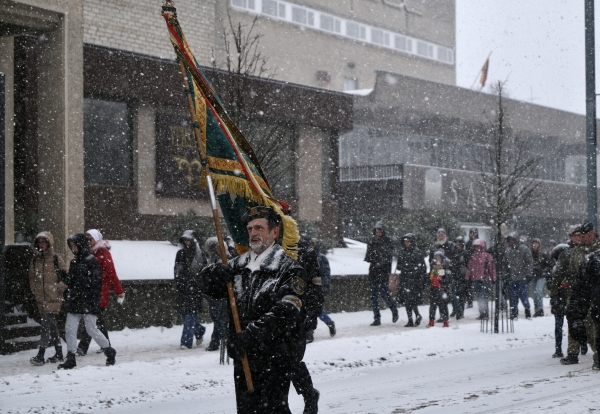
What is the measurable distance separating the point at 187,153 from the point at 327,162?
18.2 feet

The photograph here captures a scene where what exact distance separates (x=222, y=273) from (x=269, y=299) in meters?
0.32

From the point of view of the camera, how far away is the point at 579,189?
43.3 metres

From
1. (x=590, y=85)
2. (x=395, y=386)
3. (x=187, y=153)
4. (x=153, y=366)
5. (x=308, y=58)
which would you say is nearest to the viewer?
(x=395, y=386)

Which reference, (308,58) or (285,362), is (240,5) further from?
(285,362)

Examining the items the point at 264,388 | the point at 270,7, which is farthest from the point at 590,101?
the point at 270,7

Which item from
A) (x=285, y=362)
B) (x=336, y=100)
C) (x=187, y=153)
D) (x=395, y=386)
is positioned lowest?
(x=395, y=386)

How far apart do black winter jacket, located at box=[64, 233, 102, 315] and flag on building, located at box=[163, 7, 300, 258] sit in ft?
17.0

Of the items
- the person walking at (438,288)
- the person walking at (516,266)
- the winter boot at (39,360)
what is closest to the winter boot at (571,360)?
the person walking at (438,288)

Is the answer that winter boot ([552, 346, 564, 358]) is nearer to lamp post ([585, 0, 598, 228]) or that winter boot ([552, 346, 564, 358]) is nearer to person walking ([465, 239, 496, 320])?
lamp post ([585, 0, 598, 228])

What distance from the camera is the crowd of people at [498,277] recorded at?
1088 cm

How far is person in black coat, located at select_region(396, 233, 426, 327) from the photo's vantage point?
17.6 meters

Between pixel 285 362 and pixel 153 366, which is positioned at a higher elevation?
pixel 285 362

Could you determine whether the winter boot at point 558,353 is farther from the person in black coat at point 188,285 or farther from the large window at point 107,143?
the large window at point 107,143

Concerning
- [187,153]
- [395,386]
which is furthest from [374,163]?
[395,386]
